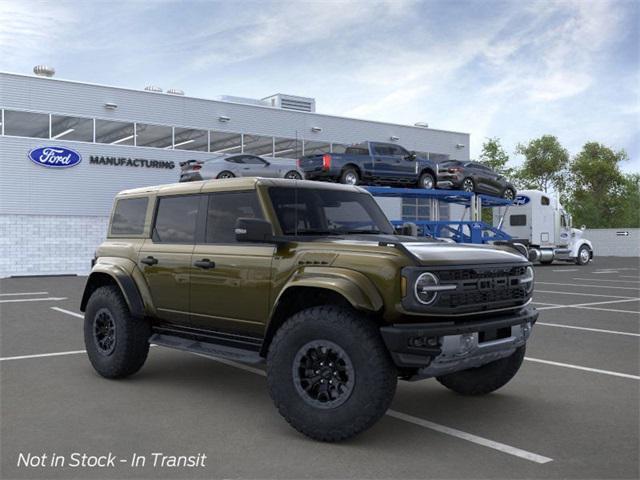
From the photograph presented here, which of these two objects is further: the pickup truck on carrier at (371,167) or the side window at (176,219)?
the pickup truck on carrier at (371,167)

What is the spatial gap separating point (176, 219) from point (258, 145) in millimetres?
25693

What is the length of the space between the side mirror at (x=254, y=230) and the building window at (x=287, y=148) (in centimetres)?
2714

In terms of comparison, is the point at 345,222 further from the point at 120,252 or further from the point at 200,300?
the point at 120,252

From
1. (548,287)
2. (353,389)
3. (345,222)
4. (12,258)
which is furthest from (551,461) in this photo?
(12,258)

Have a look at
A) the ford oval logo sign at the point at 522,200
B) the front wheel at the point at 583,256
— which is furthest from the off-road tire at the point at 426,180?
the front wheel at the point at 583,256

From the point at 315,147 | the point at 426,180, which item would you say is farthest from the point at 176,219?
the point at 315,147

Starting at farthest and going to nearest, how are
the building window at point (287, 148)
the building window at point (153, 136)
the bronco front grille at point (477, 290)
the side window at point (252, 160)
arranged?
the building window at point (287, 148), the building window at point (153, 136), the side window at point (252, 160), the bronco front grille at point (477, 290)

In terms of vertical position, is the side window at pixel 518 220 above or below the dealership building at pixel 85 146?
below

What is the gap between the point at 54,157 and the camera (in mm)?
26141

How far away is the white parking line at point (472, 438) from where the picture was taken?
4.24m

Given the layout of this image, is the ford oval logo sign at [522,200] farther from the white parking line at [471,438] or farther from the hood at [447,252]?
the white parking line at [471,438]

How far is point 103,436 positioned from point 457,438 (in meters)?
2.56

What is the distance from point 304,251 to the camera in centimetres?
494

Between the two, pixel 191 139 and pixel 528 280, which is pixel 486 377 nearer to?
pixel 528 280
